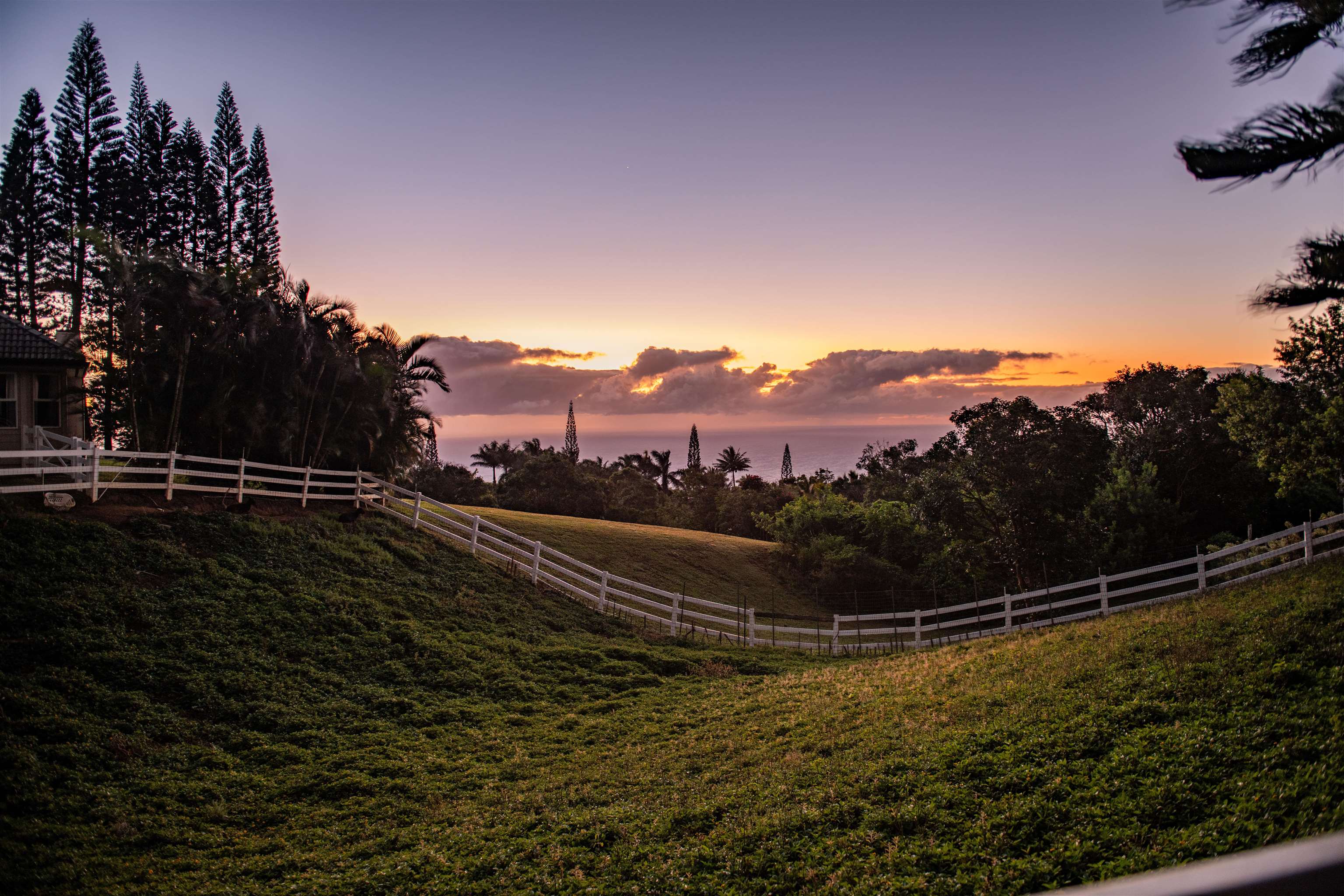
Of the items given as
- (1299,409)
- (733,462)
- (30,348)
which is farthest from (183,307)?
(733,462)

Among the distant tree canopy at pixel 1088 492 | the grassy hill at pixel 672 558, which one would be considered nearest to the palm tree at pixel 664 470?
the grassy hill at pixel 672 558

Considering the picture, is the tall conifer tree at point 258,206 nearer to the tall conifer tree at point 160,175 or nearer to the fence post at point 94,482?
the tall conifer tree at point 160,175

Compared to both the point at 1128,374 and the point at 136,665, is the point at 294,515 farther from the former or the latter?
the point at 1128,374

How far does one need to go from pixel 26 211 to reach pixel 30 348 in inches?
582

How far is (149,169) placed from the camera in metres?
32.5

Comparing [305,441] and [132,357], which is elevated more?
[132,357]

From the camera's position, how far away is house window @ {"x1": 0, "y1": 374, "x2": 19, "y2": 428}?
2100cm

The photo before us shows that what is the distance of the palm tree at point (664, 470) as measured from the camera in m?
84.5

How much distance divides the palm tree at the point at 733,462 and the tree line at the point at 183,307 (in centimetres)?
6605

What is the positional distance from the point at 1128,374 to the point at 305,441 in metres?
33.7

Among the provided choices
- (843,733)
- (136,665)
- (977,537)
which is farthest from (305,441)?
(977,537)

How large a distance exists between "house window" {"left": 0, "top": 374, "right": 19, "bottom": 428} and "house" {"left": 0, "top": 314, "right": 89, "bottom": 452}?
Result: 0.01 metres

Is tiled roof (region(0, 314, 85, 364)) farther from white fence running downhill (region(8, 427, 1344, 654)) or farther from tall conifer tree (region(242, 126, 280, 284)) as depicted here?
tall conifer tree (region(242, 126, 280, 284))

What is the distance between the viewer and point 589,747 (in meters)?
10.8
